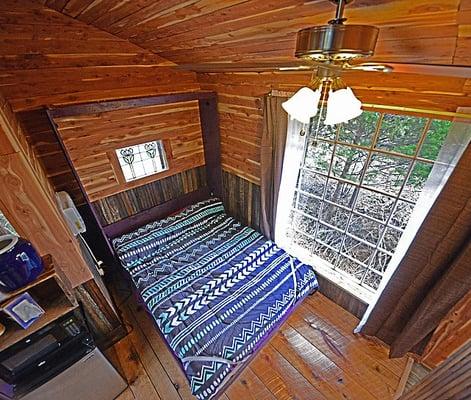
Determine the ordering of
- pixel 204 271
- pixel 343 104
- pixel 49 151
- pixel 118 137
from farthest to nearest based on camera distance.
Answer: pixel 118 137
pixel 204 271
pixel 49 151
pixel 343 104

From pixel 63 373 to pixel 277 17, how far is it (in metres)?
2.26

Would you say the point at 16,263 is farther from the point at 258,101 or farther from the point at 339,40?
the point at 258,101

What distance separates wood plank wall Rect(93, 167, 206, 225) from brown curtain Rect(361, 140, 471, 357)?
2447 millimetres

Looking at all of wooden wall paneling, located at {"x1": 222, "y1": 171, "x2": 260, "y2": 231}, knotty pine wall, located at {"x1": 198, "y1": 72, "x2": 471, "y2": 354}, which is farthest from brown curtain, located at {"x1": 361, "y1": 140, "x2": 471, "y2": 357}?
wooden wall paneling, located at {"x1": 222, "y1": 171, "x2": 260, "y2": 231}

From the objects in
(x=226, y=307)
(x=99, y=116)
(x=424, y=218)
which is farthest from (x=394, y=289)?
(x=99, y=116)

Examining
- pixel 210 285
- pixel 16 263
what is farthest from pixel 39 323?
pixel 210 285

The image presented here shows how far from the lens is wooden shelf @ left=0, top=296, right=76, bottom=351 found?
128cm

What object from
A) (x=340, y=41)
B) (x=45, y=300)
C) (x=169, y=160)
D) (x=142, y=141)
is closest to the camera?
(x=340, y=41)

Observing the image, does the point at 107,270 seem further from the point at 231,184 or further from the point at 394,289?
the point at 394,289

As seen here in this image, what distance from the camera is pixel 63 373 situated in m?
1.45

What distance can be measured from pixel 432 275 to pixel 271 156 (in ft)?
5.13

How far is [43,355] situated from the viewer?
1.42m

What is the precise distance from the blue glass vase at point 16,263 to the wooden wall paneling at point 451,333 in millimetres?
2565

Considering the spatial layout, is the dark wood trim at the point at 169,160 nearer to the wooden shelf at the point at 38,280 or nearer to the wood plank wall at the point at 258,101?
the wood plank wall at the point at 258,101
